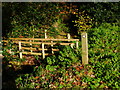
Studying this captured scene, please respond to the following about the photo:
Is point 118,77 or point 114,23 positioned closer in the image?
point 118,77

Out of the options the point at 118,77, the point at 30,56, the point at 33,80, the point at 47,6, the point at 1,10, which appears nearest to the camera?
the point at 118,77

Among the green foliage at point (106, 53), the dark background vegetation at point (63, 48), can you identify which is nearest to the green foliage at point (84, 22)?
the dark background vegetation at point (63, 48)

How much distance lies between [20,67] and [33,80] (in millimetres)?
2487

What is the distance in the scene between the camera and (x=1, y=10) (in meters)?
11.6

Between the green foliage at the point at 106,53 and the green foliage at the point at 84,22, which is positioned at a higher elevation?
the green foliage at the point at 84,22

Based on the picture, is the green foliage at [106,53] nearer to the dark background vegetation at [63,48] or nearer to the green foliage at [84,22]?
the dark background vegetation at [63,48]

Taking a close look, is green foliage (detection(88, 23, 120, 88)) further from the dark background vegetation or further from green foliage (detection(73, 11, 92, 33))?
green foliage (detection(73, 11, 92, 33))

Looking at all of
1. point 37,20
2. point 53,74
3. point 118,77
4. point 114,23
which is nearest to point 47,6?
point 37,20

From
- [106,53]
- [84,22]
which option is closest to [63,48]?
[106,53]

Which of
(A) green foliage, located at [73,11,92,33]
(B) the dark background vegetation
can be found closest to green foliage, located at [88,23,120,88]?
(B) the dark background vegetation

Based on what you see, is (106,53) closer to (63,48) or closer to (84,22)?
(63,48)

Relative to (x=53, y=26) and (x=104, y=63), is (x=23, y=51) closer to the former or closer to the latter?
(x=53, y=26)

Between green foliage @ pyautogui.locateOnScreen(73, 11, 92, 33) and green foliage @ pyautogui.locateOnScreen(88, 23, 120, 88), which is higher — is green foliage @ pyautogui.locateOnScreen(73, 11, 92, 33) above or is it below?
above

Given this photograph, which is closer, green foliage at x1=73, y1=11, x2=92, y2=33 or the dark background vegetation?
the dark background vegetation
